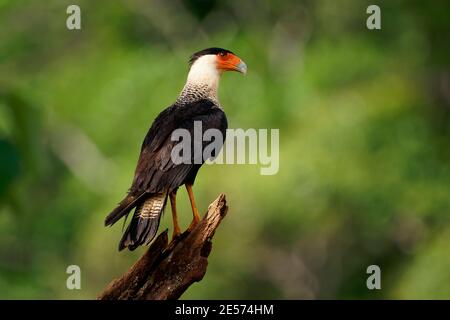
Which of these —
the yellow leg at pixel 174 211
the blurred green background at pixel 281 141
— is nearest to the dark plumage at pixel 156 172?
the yellow leg at pixel 174 211

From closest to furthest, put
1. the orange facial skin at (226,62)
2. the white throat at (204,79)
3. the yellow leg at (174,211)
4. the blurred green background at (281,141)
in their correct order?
the yellow leg at (174,211) → the white throat at (204,79) → the orange facial skin at (226,62) → the blurred green background at (281,141)

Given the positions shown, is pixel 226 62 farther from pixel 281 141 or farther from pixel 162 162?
pixel 281 141

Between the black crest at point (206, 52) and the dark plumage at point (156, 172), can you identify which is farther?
the black crest at point (206, 52)

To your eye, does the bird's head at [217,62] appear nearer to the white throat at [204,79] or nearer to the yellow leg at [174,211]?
the white throat at [204,79]

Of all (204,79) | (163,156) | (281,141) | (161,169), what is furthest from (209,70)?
(281,141)

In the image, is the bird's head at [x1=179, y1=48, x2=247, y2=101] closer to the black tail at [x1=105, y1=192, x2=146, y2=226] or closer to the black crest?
the black crest

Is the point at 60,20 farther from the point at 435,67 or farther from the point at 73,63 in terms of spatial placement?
the point at 435,67

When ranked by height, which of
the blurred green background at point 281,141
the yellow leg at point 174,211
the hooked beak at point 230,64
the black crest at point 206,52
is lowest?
the yellow leg at point 174,211

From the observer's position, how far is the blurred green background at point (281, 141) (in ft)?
70.4

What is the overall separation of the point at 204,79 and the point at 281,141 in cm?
1369

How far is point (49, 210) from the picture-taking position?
26781 millimetres

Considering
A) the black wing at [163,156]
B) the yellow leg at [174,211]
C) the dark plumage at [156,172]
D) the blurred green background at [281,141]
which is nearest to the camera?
the dark plumage at [156,172]

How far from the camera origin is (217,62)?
8211 millimetres

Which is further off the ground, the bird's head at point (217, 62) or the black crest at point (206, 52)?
the black crest at point (206, 52)
